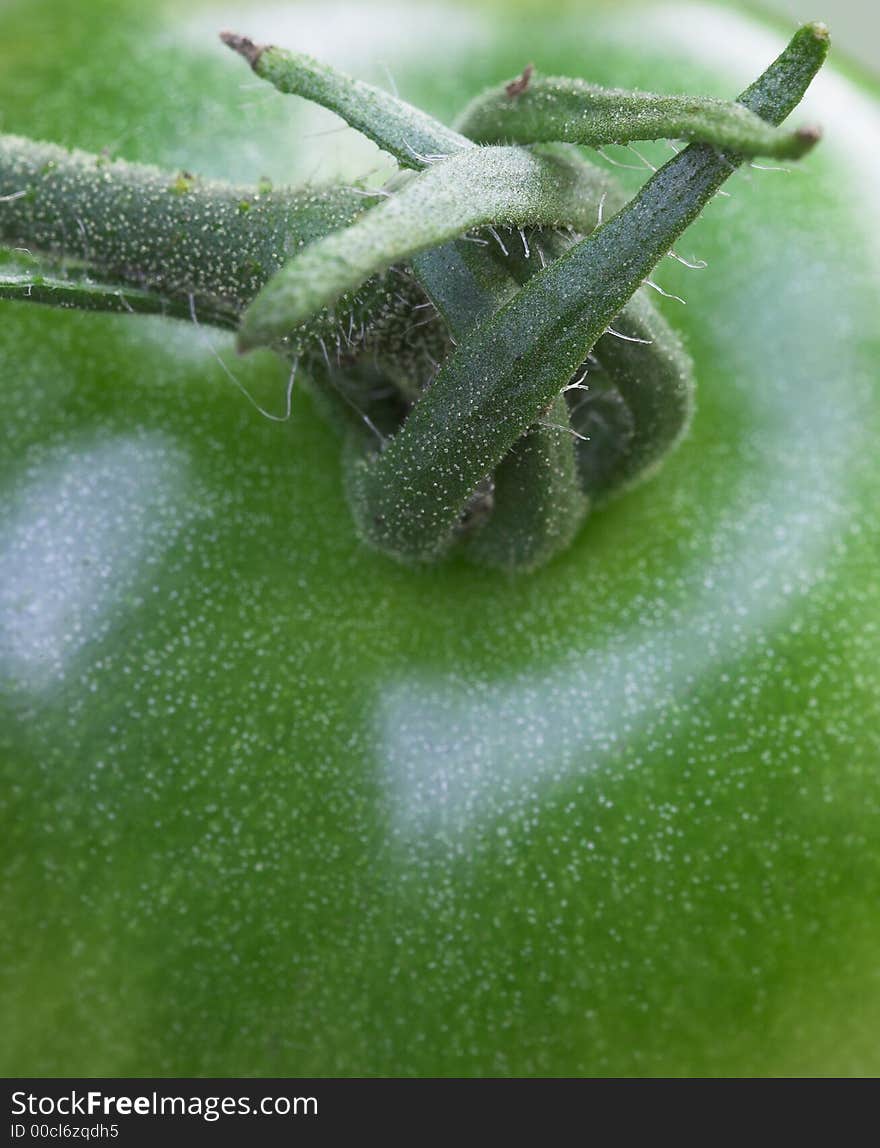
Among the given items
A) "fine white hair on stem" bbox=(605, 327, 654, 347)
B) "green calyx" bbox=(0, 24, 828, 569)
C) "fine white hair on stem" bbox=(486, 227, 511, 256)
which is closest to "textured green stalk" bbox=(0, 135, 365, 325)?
"green calyx" bbox=(0, 24, 828, 569)

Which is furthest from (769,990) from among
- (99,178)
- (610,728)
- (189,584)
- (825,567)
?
(99,178)

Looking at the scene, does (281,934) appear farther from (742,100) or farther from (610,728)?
(742,100)

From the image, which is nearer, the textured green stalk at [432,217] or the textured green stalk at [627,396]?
the textured green stalk at [432,217]

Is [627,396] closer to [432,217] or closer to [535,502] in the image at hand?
[535,502]

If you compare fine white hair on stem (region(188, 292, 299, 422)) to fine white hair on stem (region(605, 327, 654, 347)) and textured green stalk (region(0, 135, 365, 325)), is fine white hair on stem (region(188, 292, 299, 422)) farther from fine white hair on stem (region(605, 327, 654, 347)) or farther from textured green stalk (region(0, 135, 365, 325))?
fine white hair on stem (region(605, 327, 654, 347))

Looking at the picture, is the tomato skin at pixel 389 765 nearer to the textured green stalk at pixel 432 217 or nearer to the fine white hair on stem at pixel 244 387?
the fine white hair on stem at pixel 244 387

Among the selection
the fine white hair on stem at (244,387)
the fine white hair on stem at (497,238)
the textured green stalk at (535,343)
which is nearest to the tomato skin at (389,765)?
the fine white hair on stem at (244,387)
